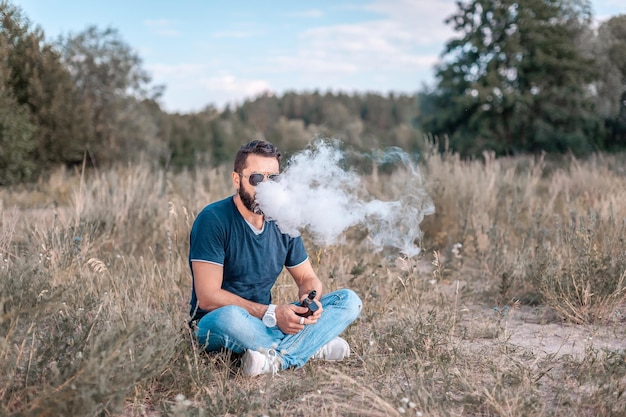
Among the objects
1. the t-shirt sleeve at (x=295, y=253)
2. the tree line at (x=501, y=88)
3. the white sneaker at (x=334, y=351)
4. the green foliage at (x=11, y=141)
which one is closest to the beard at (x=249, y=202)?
the t-shirt sleeve at (x=295, y=253)

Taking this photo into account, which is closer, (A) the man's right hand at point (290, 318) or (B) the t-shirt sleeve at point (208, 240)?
(A) the man's right hand at point (290, 318)

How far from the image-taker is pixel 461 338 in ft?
12.8

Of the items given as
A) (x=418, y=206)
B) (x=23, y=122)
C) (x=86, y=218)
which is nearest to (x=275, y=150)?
(x=418, y=206)

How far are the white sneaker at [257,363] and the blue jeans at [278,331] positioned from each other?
6 centimetres

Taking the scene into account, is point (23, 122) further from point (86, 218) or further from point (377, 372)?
point (377, 372)

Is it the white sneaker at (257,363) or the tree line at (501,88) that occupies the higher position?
the tree line at (501,88)

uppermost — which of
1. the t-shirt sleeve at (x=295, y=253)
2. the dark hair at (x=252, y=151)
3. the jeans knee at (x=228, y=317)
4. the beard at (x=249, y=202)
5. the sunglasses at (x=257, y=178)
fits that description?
the dark hair at (x=252, y=151)

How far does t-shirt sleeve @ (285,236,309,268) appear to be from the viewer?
3.57 m

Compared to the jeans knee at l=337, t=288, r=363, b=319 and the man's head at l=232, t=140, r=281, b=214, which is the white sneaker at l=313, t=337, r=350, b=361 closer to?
the jeans knee at l=337, t=288, r=363, b=319

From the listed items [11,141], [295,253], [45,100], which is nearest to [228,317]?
[295,253]

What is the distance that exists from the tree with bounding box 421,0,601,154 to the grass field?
16877mm

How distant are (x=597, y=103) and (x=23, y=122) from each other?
1846cm

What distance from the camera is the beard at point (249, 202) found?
10.9 feet

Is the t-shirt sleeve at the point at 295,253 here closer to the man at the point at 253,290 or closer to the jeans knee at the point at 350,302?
the man at the point at 253,290
